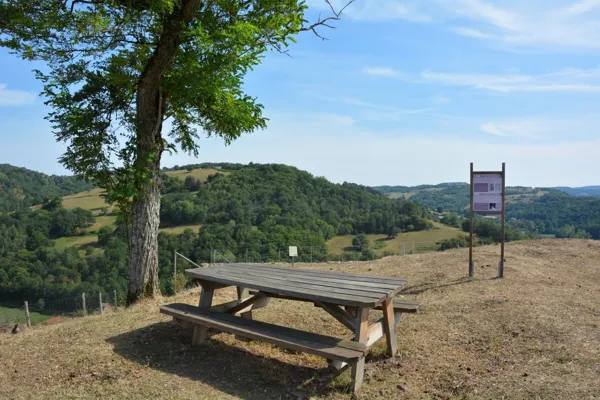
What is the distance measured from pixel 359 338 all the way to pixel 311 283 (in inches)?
32.0

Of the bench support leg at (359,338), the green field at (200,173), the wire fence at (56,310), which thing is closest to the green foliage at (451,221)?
the green field at (200,173)

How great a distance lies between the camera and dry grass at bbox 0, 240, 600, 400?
394 centimetres

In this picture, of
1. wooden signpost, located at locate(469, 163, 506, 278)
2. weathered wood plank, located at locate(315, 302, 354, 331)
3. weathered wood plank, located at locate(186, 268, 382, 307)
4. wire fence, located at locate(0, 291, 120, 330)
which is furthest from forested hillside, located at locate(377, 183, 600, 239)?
weathered wood plank, located at locate(186, 268, 382, 307)

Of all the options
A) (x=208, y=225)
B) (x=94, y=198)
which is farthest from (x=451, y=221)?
(x=94, y=198)

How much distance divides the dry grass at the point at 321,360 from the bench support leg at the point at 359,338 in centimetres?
13

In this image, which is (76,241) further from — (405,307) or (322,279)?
(405,307)

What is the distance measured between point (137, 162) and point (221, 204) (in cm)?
4487

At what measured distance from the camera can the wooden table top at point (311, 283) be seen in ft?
13.0

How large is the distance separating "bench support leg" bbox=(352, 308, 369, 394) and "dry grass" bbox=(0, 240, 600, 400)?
0.43ft

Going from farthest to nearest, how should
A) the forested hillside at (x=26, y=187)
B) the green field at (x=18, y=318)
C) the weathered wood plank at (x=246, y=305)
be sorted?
1. the forested hillside at (x=26, y=187)
2. the green field at (x=18, y=318)
3. the weathered wood plank at (x=246, y=305)

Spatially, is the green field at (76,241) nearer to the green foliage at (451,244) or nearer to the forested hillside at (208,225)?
the forested hillside at (208,225)

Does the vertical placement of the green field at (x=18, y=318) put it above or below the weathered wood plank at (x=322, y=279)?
below

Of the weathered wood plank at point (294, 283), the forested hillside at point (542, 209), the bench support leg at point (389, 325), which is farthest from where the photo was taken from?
the forested hillside at point (542, 209)

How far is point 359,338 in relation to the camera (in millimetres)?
4082
